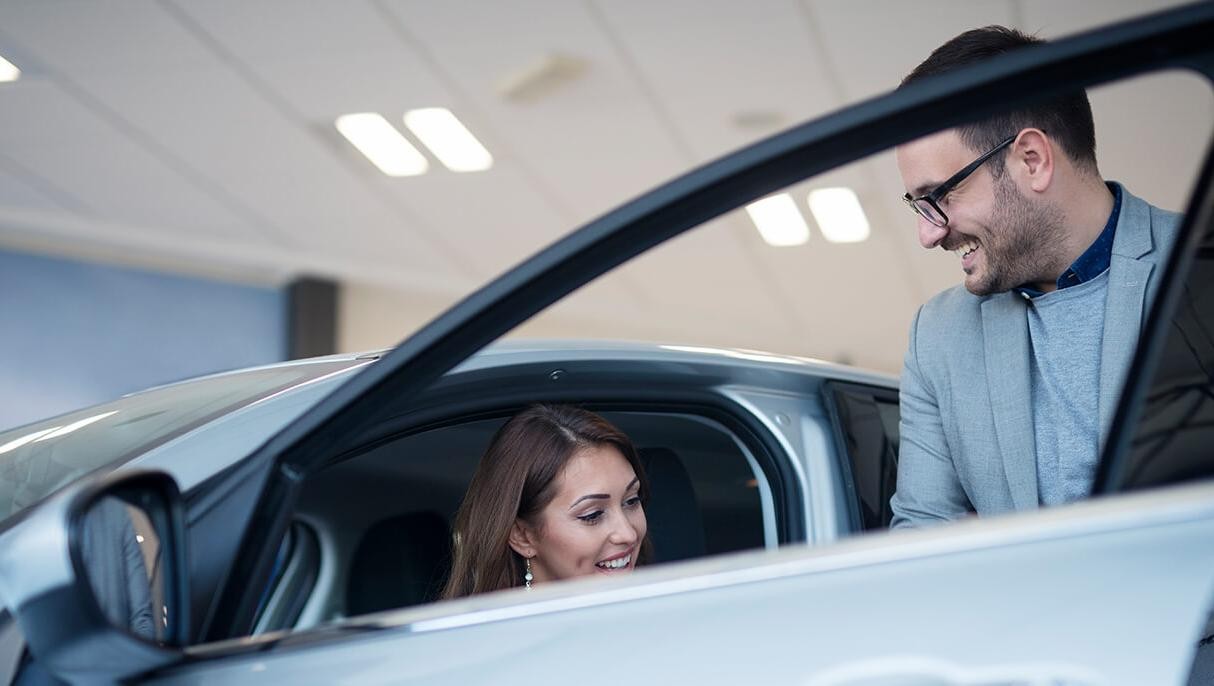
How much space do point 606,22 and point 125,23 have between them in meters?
1.98

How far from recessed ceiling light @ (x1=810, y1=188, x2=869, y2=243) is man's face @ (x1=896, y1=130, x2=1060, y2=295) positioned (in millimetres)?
4849

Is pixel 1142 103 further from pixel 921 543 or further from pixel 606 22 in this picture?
pixel 921 543

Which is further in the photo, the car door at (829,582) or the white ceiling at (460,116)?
the white ceiling at (460,116)

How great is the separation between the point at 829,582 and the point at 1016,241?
0.95 metres

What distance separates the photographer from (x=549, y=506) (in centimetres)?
226

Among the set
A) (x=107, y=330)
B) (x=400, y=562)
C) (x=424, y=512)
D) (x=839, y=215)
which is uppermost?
(x=839, y=215)

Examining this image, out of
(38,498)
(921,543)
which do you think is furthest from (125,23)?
(921,543)

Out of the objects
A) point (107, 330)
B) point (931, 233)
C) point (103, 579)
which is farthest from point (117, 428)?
point (107, 330)

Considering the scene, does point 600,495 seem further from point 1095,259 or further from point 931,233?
point 1095,259

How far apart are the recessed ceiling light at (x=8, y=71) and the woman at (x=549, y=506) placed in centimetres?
410

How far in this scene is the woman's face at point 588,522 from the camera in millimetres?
2212

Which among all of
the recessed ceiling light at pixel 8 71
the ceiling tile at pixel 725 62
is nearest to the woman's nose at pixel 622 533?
the ceiling tile at pixel 725 62

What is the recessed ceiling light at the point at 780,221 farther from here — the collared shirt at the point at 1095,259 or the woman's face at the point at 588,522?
the collared shirt at the point at 1095,259

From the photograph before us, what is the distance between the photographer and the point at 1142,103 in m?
4.95
